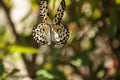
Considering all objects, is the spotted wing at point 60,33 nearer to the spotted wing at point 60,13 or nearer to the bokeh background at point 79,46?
the spotted wing at point 60,13

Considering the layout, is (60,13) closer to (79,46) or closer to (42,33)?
(42,33)

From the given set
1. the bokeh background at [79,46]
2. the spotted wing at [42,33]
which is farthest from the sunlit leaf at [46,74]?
the spotted wing at [42,33]

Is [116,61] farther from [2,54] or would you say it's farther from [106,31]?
[2,54]

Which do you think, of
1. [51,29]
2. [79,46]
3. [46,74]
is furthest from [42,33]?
[79,46]

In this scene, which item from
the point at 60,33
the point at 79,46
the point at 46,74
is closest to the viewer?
the point at 60,33

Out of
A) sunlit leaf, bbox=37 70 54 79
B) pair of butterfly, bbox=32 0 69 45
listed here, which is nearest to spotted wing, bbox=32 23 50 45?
pair of butterfly, bbox=32 0 69 45

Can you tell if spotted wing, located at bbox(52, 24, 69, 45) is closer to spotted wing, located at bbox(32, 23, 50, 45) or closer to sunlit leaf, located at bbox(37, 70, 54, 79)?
spotted wing, located at bbox(32, 23, 50, 45)
